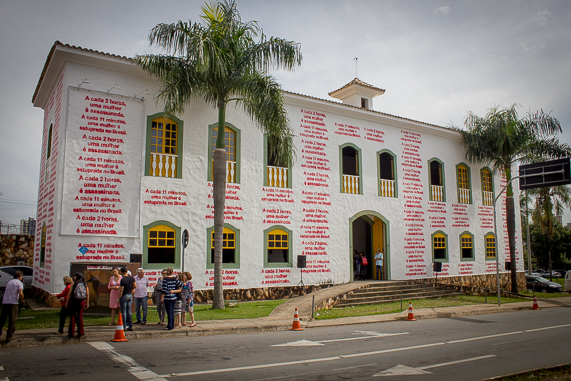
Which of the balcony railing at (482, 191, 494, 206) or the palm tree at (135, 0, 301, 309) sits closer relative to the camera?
the palm tree at (135, 0, 301, 309)

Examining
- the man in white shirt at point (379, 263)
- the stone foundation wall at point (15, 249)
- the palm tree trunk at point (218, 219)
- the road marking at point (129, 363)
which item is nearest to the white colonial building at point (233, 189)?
the man in white shirt at point (379, 263)

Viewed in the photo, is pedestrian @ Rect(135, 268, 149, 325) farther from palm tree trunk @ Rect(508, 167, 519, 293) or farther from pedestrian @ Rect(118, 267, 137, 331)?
palm tree trunk @ Rect(508, 167, 519, 293)

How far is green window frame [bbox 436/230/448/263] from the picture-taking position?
23.8 m

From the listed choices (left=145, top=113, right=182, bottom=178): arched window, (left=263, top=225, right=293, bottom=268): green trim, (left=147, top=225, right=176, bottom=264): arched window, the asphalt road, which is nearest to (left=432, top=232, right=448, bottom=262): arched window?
(left=263, top=225, right=293, bottom=268): green trim

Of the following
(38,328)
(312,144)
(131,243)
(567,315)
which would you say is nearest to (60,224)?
(131,243)

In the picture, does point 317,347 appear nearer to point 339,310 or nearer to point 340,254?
point 339,310

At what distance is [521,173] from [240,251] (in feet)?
43.0

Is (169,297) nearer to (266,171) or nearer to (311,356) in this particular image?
(311,356)

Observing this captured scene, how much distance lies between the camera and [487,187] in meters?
27.1

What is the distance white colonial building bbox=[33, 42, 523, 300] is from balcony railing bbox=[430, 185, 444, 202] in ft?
0.19

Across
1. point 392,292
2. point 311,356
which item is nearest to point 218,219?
point 311,356

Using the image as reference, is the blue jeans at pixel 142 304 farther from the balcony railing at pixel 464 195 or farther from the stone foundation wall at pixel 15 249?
the balcony railing at pixel 464 195

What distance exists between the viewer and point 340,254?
20.4 meters

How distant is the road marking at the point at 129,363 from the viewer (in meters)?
6.82
